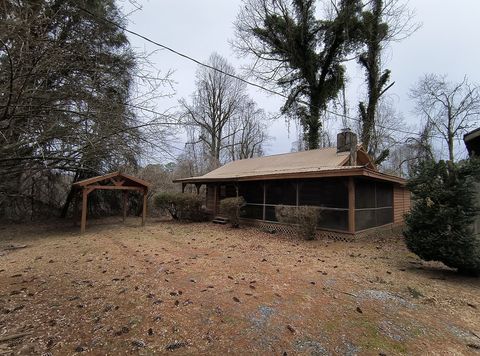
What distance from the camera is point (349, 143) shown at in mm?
11922

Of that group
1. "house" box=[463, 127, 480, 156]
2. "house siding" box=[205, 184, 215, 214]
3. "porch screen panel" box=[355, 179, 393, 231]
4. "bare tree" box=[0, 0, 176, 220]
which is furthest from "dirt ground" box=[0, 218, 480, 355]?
"house siding" box=[205, 184, 215, 214]

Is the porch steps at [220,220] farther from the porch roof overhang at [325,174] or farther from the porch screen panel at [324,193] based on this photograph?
the porch screen panel at [324,193]

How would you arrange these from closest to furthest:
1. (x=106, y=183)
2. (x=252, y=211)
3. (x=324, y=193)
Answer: (x=324, y=193), (x=252, y=211), (x=106, y=183)

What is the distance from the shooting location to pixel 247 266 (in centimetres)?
589

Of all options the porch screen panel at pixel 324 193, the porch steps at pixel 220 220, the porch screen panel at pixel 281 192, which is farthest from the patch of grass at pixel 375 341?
the porch steps at pixel 220 220

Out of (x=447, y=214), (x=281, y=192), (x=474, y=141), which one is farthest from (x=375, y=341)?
(x=281, y=192)

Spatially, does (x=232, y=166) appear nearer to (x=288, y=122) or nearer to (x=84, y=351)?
(x=288, y=122)

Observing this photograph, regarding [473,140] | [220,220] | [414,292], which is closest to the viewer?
[414,292]

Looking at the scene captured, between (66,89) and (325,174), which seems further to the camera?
(325,174)

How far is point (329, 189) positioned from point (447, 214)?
4577mm

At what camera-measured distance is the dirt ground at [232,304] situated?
2.95 meters

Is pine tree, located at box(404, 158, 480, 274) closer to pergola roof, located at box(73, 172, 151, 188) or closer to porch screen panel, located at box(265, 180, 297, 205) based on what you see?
porch screen panel, located at box(265, 180, 297, 205)

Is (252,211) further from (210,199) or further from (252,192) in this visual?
(210,199)

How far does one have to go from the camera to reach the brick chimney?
37.6 feet
